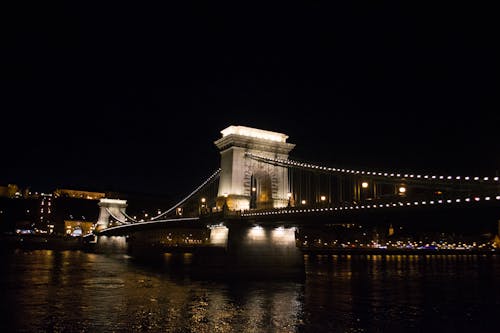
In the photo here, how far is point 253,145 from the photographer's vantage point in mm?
39625

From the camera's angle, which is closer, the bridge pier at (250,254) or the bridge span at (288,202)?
the bridge span at (288,202)

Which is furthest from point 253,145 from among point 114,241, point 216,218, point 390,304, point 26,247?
point 26,247

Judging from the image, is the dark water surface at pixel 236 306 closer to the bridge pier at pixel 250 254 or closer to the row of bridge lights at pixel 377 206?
the bridge pier at pixel 250 254

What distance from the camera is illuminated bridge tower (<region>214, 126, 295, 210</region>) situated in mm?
38875

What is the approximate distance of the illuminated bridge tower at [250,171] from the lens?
38875 millimetres

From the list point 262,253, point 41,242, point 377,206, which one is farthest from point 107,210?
point 377,206

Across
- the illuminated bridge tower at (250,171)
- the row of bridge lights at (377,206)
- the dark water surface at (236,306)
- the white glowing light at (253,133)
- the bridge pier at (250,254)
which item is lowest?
the dark water surface at (236,306)

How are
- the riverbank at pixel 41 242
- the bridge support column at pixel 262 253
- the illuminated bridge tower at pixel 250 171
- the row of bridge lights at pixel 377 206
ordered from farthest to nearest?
the riverbank at pixel 41 242
the illuminated bridge tower at pixel 250 171
the bridge support column at pixel 262 253
the row of bridge lights at pixel 377 206

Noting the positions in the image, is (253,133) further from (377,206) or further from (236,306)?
(236,306)

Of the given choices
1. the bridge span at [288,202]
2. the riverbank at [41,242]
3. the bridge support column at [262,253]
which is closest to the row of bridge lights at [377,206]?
the bridge span at [288,202]

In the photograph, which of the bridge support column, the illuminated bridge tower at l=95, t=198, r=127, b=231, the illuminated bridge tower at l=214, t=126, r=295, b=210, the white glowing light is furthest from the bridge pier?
the illuminated bridge tower at l=95, t=198, r=127, b=231

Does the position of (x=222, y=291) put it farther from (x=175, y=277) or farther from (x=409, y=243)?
(x=409, y=243)

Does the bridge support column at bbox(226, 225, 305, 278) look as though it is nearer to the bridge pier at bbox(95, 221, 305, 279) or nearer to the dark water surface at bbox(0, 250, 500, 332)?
the bridge pier at bbox(95, 221, 305, 279)

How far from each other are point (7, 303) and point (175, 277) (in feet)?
53.6
